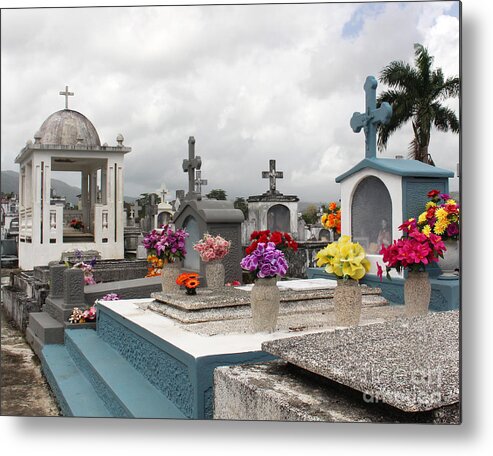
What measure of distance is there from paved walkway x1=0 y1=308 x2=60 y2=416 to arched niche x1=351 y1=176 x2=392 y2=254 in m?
3.28

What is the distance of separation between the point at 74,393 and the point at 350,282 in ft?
7.45

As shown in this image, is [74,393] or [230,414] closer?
[230,414]

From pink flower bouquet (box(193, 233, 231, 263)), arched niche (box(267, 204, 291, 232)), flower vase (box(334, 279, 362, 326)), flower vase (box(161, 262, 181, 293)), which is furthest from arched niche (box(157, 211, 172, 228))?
flower vase (box(334, 279, 362, 326))

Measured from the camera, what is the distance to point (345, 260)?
354 centimetres

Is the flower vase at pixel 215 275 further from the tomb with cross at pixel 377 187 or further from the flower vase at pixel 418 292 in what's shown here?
the flower vase at pixel 418 292

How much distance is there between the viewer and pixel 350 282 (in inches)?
143

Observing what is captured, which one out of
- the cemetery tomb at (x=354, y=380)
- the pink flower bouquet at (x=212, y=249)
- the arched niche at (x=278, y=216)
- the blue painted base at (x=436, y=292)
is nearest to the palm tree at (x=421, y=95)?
the blue painted base at (x=436, y=292)

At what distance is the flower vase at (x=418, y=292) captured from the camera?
12.9 feet

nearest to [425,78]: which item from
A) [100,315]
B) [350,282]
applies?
[350,282]

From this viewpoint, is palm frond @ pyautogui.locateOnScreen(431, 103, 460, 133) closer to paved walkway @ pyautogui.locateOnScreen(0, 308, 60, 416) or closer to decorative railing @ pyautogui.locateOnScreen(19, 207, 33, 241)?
paved walkway @ pyautogui.locateOnScreen(0, 308, 60, 416)

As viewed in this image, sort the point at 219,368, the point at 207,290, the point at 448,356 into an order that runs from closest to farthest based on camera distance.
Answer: the point at 448,356, the point at 219,368, the point at 207,290

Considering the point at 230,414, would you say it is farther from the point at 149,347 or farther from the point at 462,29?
the point at 462,29

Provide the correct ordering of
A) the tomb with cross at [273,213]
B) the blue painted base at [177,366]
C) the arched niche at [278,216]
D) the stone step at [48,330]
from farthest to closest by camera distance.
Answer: the arched niche at [278,216]
the tomb with cross at [273,213]
the stone step at [48,330]
the blue painted base at [177,366]

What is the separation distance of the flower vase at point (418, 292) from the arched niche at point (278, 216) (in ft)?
35.3
